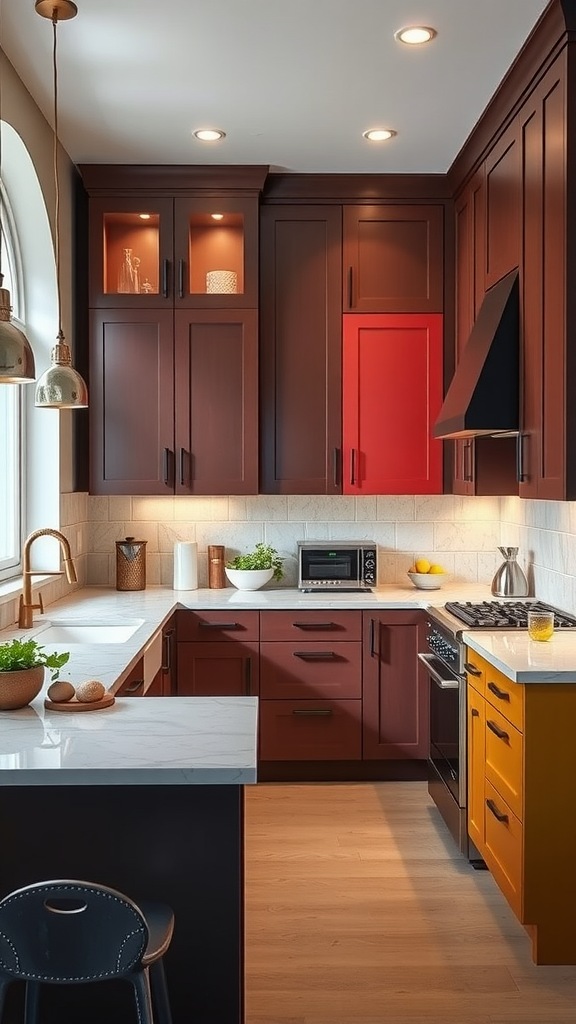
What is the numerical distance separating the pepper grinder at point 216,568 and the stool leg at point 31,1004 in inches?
119

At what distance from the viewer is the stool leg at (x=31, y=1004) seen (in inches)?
68.6

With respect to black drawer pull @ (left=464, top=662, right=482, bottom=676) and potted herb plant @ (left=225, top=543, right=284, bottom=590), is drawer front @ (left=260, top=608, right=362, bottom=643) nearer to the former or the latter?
potted herb plant @ (left=225, top=543, right=284, bottom=590)

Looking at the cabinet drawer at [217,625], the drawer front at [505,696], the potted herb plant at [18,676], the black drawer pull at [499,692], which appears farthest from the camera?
the cabinet drawer at [217,625]

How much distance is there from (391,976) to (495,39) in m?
3.04

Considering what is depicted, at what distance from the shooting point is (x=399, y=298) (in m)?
4.59

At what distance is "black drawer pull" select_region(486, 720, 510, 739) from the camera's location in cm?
292

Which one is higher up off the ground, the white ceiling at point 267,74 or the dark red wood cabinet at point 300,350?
the white ceiling at point 267,74

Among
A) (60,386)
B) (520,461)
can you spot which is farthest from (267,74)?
(520,461)

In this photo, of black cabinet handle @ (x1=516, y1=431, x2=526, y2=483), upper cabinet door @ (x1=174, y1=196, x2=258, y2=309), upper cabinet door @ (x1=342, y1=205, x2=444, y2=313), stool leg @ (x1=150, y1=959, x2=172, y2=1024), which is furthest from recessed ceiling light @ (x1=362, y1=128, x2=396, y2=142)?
stool leg @ (x1=150, y1=959, x2=172, y2=1024)

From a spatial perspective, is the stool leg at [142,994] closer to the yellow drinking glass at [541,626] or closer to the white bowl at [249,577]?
the yellow drinking glass at [541,626]

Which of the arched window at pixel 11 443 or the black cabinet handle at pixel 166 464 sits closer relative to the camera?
the arched window at pixel 11 443

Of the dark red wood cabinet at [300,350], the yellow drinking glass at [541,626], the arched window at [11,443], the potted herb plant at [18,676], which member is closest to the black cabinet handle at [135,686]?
the potted herb plant at [18,676]

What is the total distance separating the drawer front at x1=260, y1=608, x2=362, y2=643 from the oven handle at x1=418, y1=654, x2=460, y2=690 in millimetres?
362

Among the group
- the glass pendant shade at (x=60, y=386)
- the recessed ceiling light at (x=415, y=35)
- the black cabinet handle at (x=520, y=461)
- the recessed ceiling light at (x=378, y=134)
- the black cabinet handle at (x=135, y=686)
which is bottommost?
the black cabinet handle at (x=135, y=686)
